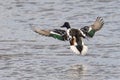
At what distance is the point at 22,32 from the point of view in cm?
1578

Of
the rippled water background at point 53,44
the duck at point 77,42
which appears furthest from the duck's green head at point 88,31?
the rippled water background at point 53,44

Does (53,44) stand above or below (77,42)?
below

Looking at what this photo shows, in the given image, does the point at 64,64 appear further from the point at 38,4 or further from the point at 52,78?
the point at 38,4

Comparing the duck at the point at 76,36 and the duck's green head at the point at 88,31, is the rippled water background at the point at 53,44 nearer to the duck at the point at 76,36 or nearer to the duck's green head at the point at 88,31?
the duck at the point at 76,36

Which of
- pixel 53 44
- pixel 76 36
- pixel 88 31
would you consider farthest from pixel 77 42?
pixel 53 44

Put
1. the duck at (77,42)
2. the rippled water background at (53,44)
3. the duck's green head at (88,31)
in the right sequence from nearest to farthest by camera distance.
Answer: the rippled water background at (53,44) < the duck at (77,42) < the duck's green head at (88,31)

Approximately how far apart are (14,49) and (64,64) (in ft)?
5.77

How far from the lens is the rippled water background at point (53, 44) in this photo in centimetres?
1211

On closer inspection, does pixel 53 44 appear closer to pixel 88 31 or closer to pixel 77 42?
pixel 88 31

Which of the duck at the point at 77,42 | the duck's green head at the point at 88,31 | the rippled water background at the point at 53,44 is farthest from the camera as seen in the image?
the duck's green head at the point at 88,31

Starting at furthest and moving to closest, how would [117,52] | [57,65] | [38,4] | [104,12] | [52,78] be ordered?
[38,4], [104,12], [117,52], [57,65], [52,78]

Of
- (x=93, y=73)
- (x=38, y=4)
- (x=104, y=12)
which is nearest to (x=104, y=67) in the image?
(x=93, y=73)

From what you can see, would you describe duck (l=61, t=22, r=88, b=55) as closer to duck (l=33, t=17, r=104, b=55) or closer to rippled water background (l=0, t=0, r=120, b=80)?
duck (l=33, t=17, r=104, b=55)

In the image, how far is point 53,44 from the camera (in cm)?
1463
